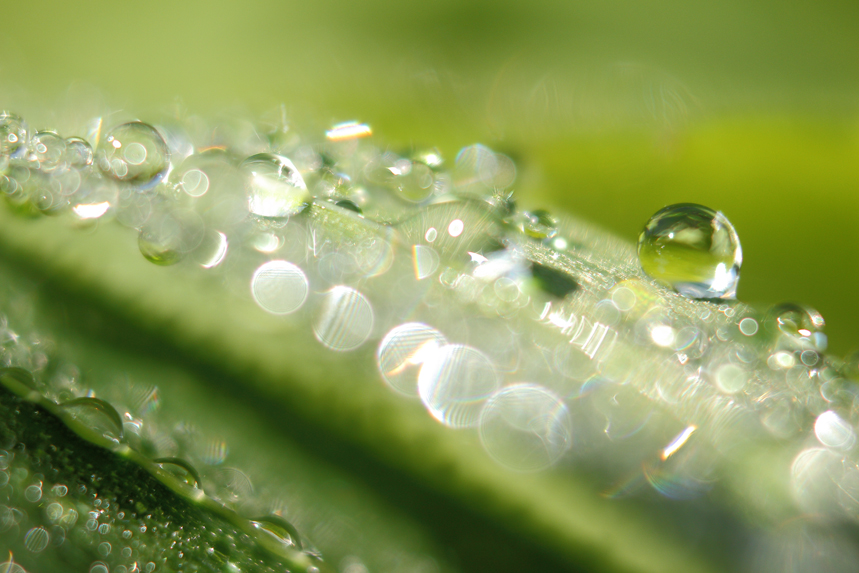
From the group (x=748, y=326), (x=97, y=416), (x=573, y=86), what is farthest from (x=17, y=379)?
(x=573, y=86)

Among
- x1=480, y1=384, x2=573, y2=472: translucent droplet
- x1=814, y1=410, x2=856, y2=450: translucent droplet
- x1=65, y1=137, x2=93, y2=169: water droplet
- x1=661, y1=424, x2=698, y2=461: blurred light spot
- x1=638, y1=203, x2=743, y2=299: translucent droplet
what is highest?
x1=638, y1=203, x2=743, y2=299: translucent droplet

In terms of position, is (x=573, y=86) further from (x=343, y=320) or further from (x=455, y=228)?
(x=343, y=320)

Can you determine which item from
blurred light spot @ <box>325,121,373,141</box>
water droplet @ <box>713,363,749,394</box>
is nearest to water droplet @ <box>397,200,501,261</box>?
water droplet @ <box>713,363,749,394</box>

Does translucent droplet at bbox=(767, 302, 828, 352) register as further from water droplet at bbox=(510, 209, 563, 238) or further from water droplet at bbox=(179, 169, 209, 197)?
water droplet at bbox=(179, 169, 209, 197)

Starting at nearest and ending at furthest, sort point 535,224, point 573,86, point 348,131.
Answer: point 535,224 < point 348,131 < point 573,86

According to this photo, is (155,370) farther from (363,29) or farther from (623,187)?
(363,29)

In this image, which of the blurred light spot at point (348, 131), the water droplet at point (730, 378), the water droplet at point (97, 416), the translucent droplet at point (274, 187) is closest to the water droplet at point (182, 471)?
the water droplet at point (97, 416)

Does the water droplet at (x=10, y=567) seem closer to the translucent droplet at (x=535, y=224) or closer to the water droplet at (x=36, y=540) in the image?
the water droplet at (x=36, y=540)
